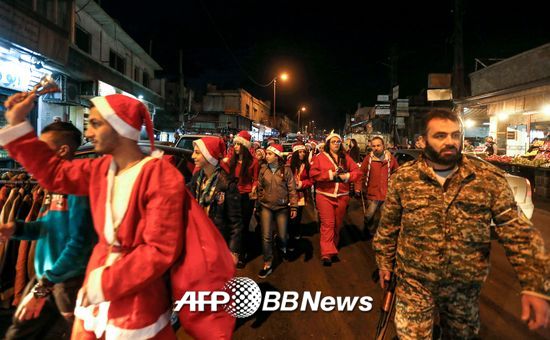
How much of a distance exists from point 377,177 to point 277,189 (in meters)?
2.42

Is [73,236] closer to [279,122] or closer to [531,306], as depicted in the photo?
[531,306]

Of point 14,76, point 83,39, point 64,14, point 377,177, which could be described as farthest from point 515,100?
point 83,39

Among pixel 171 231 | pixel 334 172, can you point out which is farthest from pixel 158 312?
pixel 334 172

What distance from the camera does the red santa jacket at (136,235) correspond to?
153 cm

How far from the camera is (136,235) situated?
1.67 metres

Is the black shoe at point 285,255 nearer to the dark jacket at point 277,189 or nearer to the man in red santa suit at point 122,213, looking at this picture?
the dark jacket at point 277,189

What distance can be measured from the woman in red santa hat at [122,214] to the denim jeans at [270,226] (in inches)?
134

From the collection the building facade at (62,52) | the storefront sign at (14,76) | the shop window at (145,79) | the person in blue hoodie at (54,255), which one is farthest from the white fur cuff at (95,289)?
the shop window at (145,79)

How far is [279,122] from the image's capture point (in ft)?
285

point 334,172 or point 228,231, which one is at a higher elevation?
point 334,172

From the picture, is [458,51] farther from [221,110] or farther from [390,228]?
[221,110]

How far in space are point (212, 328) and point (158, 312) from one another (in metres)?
0.29

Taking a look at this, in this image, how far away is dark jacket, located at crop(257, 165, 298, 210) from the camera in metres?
5.32

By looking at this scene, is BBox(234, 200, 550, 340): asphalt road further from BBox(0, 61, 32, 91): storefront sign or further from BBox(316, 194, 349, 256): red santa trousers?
BBox(0, 61, 32, 91): storefront sign
